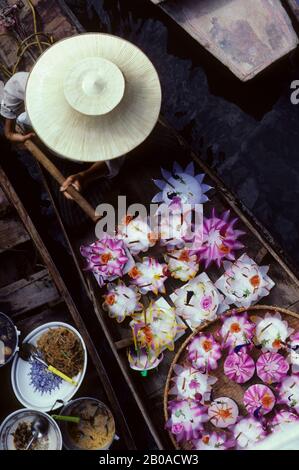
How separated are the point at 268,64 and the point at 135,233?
2019 mm

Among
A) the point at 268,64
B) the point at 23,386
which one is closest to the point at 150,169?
the point at 268,64

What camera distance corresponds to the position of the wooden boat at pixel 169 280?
3.54 m

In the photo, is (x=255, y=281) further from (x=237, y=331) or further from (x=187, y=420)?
(x=187, y=420)

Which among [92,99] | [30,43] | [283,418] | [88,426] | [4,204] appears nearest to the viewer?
[92,99]

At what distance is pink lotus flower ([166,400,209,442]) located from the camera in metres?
3.37

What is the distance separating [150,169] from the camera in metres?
3.94

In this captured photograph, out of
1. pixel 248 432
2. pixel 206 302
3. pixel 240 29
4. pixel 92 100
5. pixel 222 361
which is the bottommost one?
pixel 248 432

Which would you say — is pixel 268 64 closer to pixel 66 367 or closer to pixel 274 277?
pixel 274 277

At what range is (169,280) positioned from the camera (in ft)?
12.3

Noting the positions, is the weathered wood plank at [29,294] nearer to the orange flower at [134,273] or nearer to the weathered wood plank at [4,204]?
the weathered wood plank at [4,204]

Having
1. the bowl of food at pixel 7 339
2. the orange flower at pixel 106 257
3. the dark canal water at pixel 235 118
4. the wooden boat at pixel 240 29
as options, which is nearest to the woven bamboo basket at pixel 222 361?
the orange flower at pixel 106 257

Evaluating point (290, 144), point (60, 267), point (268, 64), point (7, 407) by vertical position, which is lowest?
point (7, 407)

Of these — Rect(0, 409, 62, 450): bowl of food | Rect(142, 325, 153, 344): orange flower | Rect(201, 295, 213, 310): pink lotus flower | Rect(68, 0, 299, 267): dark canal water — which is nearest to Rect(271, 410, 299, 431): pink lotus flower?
Rect(201, 295, 213, 310): pink lotus flower

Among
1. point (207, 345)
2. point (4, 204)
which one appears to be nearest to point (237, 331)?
point (207, 345)
